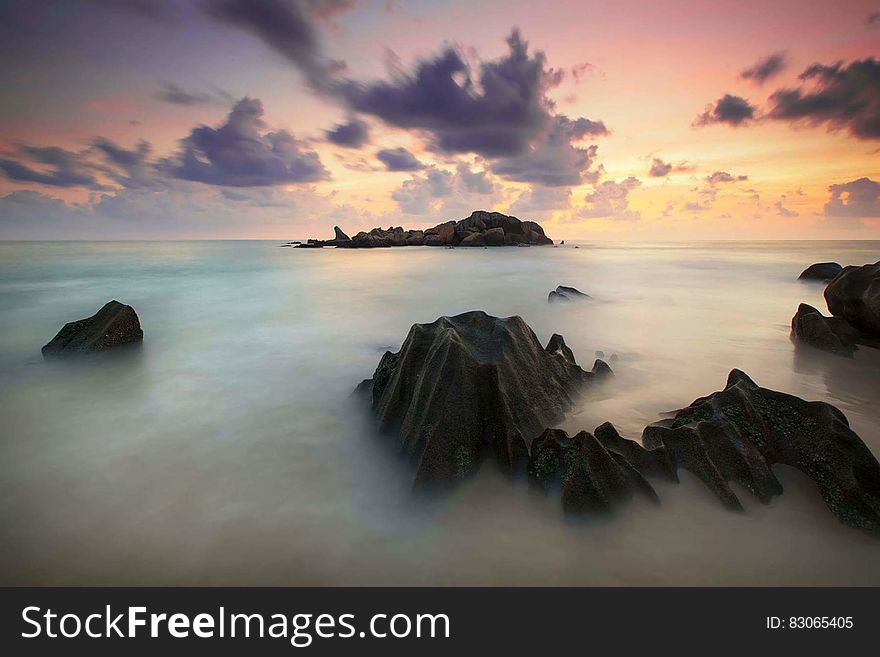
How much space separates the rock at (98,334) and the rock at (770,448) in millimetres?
9644

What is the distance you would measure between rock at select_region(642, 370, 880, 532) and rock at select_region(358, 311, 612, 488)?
128 centimetres

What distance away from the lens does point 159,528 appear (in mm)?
3297

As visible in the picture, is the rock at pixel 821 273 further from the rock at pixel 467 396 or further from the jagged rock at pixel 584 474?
the jagged rock at pixel 584 474

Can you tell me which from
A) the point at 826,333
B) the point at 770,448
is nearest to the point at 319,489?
the point at 770,448

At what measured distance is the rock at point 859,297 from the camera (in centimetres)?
720

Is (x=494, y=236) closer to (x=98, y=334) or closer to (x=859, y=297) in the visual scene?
(x=859, y=297)

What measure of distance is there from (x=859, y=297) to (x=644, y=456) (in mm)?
7143

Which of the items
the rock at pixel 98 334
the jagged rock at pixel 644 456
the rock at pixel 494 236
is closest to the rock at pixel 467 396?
the jagged rock at pixel 644 456

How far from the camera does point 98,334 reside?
320 inches

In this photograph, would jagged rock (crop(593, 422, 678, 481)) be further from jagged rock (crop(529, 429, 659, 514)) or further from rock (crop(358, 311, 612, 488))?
rock (crop(358, 311, 612, 488))

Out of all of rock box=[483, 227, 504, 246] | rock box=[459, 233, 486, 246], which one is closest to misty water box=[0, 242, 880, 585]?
rock box=[459, 233, 486, 246]
